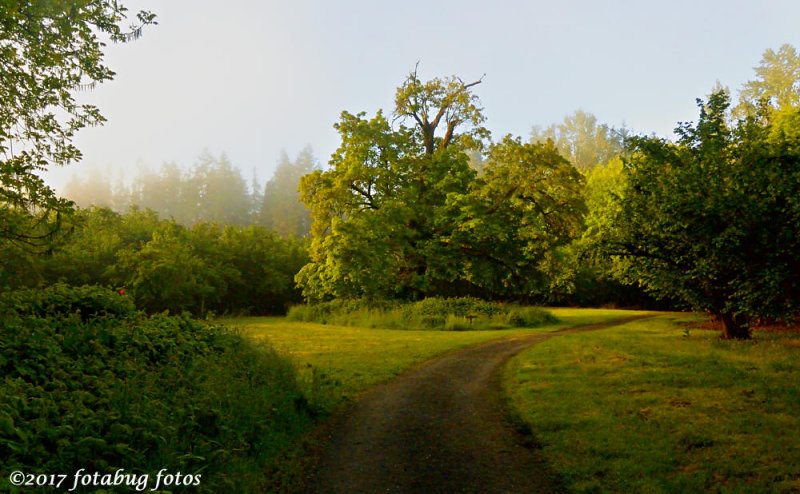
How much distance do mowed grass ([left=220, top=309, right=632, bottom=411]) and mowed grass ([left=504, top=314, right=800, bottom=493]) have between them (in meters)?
3.63

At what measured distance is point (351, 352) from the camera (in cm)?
1664

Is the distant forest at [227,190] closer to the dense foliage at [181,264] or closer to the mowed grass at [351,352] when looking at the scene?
the dense foliage at [181,264]

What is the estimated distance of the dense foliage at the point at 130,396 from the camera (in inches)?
205

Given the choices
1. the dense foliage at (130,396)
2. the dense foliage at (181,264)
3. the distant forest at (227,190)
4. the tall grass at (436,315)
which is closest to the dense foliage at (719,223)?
the tall grass at (436,315)

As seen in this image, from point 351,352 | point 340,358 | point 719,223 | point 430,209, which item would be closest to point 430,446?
point 340,358

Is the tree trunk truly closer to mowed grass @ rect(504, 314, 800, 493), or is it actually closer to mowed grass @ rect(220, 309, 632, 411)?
mowed grass @ rect(504, 314, 800, 493)

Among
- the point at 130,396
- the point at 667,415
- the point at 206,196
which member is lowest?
the point at 667,415

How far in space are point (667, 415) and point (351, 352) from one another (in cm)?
1057

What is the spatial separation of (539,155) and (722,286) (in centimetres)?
1623

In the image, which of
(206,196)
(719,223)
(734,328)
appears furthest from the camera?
(206,196)

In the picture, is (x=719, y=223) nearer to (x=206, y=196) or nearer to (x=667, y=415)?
(x=667, y=415)

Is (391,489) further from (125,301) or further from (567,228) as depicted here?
(567,228)

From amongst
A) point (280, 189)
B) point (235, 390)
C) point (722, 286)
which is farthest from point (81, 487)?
point (280, 189)

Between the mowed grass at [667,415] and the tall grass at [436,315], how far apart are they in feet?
34.0
